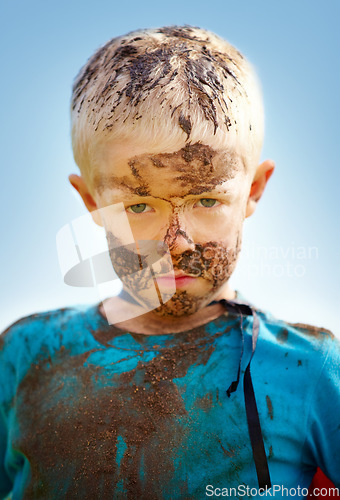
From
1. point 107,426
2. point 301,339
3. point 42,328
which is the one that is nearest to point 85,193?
point 42,328

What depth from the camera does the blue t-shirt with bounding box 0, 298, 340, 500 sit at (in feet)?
4.43

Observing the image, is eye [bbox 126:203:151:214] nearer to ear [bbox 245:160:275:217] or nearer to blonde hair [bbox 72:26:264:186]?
blonde hair [bbox 72:26:264:186]

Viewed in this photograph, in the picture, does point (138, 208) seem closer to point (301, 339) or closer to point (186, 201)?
point (186, 201)

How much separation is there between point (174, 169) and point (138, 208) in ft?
0.55

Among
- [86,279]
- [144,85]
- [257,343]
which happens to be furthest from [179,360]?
[144,85]

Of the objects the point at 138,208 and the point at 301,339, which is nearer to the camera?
the point at 138,208

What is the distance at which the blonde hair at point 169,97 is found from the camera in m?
1.29

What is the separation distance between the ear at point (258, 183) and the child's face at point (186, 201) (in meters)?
0.10

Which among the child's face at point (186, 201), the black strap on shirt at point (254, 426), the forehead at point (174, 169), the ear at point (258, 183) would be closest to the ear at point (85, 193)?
the child's face at point (186, 201)

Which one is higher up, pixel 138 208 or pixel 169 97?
Answer: pixel 169 97

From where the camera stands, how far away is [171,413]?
1409 mm

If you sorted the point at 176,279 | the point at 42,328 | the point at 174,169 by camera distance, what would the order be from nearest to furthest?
the point at 174,169 → the point at 176,279 → the point at 42,328

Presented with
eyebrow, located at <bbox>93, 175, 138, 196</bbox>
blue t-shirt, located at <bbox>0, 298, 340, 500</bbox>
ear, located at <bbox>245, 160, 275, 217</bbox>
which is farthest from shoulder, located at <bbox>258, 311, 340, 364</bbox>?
eyebrow, located at <bbox>93, 175, 138, 196</bbox>

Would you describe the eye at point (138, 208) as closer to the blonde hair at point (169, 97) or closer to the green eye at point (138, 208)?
the green eye at point (138, 208)
